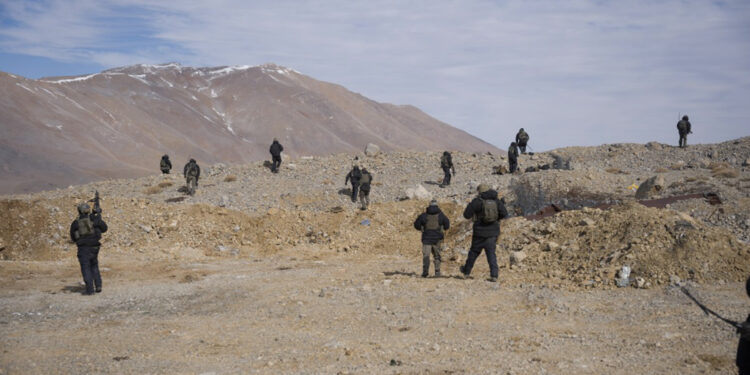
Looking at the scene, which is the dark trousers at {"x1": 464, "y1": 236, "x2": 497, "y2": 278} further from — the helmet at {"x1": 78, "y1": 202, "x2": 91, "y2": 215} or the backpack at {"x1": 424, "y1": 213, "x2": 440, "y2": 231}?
the helmet at {"x1": 78, "y1": 202, "x2": 91, "y2": 215}

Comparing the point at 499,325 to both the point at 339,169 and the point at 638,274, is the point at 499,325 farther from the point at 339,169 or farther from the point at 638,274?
the point at 339,169

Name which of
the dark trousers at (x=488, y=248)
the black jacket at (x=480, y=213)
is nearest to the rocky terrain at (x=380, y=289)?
the dark trousers at (x=488, y=248)

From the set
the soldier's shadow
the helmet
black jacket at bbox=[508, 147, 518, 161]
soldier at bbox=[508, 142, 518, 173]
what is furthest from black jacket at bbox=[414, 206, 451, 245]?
black jacket at bbox=[508, 147, 518, 161]

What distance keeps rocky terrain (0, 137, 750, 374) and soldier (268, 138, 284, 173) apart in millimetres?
6246

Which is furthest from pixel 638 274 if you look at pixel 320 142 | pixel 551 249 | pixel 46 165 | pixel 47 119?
pixel 320 142

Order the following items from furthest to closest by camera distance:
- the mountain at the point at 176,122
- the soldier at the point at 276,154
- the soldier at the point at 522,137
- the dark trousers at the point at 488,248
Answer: the mountain at the point at 176,122
the soldier at the point at 522,137
the soldier at the point at 276,154
the dark trousers at the point at 488,248

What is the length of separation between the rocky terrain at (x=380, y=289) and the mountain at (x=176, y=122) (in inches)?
2200

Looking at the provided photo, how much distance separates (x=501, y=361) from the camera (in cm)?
712

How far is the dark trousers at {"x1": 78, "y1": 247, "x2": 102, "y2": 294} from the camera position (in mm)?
11516

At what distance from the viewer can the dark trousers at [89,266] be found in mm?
11516

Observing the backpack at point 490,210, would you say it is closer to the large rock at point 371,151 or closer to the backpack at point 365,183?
the backpack at point 365,183

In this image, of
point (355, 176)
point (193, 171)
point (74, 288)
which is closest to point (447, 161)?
point (355, 176)

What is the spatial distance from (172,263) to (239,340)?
7927 millimetres

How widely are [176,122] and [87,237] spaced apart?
112665mm
